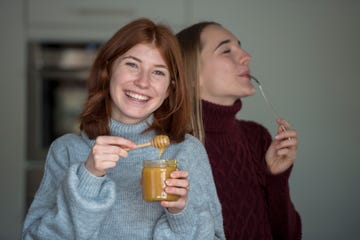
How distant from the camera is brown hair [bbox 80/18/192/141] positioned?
1.54 m

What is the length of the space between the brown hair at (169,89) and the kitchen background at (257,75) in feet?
6.12

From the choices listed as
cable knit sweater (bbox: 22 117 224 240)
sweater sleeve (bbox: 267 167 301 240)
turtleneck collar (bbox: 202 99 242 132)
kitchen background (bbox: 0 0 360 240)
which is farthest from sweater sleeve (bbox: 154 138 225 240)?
kitchen background (bbox: 0 0 360 240)

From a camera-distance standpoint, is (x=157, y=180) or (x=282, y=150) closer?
(x=157, y=180)

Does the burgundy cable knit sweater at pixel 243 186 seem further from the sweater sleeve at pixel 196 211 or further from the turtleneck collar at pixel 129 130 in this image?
the turtleneck collar at pixel 129 130

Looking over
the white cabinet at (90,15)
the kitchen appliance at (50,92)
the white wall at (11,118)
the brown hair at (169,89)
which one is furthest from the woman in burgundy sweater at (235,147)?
the white wall at (11,118)

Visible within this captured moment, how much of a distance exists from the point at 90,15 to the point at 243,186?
203 cm

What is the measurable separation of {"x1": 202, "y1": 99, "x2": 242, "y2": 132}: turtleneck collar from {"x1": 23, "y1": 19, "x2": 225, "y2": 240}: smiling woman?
21cm

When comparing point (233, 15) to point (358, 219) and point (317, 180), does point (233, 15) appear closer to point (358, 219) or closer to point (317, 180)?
point (317, 180)

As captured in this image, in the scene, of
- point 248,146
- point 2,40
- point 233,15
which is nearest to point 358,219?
point 233,15

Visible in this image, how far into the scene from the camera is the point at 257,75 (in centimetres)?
351

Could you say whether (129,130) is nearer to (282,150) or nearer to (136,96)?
(136,96)

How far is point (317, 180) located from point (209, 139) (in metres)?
1.87

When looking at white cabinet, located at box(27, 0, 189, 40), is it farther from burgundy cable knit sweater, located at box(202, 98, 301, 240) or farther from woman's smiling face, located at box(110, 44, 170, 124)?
woman's smiling face, located at box(110, 44, 170, 124)

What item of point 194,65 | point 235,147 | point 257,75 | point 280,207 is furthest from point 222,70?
point 257,75
